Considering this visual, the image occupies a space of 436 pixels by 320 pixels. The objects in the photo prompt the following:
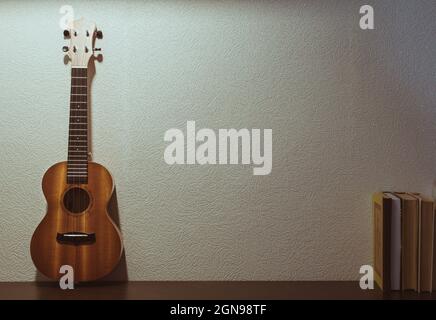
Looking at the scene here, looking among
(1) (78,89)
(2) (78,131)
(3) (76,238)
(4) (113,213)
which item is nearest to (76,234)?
(3) (76,238)

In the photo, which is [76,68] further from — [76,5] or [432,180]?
[432,180]

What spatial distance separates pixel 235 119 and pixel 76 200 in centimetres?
57

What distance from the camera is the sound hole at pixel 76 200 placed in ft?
4.64

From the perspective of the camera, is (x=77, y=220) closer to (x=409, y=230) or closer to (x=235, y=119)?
(x=235, y=119)

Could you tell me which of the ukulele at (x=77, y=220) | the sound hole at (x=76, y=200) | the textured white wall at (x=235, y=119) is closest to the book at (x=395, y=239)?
the textured white wall at (x=235, y=119)

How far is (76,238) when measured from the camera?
1.38 m

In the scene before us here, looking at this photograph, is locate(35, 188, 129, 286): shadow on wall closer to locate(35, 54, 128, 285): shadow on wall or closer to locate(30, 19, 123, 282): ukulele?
locate(35, 54, 128, 285): shadow on wall

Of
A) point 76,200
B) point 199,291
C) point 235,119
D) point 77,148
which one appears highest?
point 235,119

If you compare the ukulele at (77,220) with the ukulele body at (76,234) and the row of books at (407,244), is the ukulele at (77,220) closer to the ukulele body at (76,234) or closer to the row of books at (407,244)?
the ukulele body at (76,234)

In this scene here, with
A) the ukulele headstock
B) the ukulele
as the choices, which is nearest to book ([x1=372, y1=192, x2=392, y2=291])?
the ukulele

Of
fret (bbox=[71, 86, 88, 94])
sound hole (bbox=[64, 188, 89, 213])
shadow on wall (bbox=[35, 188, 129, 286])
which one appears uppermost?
fret (bbox=[71, 86, 88, 94])

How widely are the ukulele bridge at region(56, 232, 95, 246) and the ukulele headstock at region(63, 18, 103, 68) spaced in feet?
1.72

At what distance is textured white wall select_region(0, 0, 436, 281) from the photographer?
1526 millimetres

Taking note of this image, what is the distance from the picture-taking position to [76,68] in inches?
57.2
